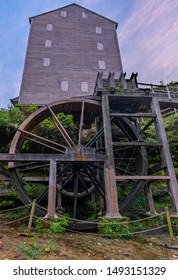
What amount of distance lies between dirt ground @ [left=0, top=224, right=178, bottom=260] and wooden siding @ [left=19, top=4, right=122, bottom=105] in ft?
38.1

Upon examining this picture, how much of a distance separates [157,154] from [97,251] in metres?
8.74

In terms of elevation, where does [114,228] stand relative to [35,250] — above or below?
above

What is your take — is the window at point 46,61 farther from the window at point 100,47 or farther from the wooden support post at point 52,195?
the wooden support post at point 52,195

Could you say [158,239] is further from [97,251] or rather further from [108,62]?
[108,62]

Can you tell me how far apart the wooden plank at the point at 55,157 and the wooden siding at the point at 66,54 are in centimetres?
869

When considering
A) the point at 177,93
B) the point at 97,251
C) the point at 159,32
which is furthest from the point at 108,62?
the point at 97,251

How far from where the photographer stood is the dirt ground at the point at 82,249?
3590 millimetres

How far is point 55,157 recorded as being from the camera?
668cm

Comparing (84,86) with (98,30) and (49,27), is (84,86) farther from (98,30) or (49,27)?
(49,27)

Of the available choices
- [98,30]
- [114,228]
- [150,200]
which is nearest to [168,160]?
[150,200]

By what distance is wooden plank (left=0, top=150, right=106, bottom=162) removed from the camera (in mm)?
6560

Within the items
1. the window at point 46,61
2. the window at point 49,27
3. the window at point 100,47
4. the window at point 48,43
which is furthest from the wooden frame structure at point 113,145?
the window at point 49,27

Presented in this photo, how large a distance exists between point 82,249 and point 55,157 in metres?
3.23

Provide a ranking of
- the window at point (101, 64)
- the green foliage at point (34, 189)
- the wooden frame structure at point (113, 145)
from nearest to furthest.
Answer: the wooden frame structure at point (113, 145)
the green foliage at point (34, 189)
the window at point (101, 64)
